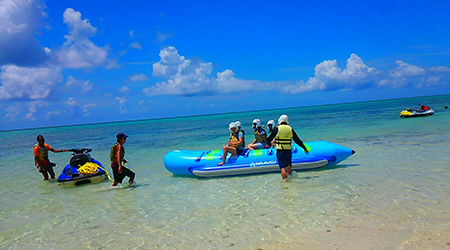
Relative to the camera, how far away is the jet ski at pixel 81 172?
782cm

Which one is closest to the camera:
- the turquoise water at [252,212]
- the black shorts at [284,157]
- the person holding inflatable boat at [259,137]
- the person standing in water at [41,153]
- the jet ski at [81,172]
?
the turquoise water at [252,212]

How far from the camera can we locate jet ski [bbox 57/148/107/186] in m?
7.82

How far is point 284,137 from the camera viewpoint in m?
6.55

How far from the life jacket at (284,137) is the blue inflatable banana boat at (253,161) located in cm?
112

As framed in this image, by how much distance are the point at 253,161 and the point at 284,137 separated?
1437 millimetres

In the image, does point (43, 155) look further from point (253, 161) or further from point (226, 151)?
point (253, 161)

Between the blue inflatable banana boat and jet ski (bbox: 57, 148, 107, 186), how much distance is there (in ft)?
6.14

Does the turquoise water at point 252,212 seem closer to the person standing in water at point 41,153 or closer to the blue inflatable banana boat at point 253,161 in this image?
the blue inflatable banana boat at point 253,161

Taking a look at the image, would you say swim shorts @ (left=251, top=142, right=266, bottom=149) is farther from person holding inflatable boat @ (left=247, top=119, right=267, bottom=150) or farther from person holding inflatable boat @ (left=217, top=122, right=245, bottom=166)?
person holding inflatable boat @ (left=217, top=122, right=245, bottom=166)

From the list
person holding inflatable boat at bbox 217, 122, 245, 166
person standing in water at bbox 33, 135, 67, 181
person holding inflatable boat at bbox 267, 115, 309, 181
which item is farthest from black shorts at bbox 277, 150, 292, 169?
person standing in water at bbox 33, 135, 67, 181

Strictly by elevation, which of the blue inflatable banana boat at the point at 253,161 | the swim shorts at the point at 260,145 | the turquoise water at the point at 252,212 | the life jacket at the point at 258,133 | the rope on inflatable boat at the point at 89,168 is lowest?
the turquoise water at the point at 252,212

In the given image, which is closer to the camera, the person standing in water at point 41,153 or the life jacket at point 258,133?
the person standing in water at point 41,153

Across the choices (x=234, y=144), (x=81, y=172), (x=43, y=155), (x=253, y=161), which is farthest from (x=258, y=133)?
(x=43, y=155)

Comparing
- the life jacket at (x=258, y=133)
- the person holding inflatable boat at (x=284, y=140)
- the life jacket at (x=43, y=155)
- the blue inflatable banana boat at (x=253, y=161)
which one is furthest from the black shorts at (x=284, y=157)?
the life jacket at (x=43, y=155)
